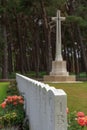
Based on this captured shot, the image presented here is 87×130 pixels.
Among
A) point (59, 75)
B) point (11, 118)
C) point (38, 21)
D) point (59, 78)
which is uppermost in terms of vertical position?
point (38, 21)

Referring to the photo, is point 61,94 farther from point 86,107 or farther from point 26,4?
point 26,4

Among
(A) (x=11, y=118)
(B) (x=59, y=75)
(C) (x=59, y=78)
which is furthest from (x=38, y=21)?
(A) (x=11, y=118)

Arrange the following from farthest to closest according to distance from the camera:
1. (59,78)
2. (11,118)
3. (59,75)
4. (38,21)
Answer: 1. (38,21)
2. (59,75)
3. (59,78)
4. (11,118)

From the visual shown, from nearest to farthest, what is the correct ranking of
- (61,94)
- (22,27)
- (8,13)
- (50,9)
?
(61,94) < (50,9) < (8,13) < (22,27)

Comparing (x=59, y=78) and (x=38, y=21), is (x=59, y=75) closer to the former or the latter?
(x=59, y=78)

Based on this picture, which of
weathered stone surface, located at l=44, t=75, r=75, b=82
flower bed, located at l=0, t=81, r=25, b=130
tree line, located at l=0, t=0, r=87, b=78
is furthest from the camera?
tree line, located at l=0, t=0, r=87, b=78

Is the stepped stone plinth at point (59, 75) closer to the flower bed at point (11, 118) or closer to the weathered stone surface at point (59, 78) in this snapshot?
the weathered stone surface at point (59, 78)

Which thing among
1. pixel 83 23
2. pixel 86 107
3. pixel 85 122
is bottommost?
pixel 86 107

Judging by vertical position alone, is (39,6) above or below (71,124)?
above

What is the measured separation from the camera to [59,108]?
499 centimetres

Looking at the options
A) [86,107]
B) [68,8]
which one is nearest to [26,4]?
[68,8]

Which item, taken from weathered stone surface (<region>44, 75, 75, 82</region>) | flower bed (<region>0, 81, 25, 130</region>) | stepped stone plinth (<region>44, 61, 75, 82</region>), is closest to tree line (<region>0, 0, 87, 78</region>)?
stepped stone plinth (<region>44, 61, 75, 82</region>)

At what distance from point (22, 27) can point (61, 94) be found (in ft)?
176

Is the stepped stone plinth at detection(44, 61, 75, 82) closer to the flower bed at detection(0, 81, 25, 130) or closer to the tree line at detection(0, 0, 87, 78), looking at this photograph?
the tree line at detection(0, 0, 87, 78)
